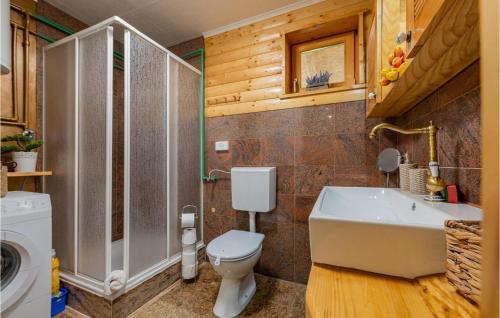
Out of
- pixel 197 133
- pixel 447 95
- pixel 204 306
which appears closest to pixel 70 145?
pixel 197 133

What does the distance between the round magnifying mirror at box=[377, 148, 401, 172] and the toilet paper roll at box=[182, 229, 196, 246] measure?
5.31 feet

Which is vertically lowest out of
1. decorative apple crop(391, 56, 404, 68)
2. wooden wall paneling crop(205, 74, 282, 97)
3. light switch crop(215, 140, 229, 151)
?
light switch crop(215, 140, 229, 151)

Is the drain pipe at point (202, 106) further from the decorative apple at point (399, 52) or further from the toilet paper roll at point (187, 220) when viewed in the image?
the decorative apple at point (399, 52)

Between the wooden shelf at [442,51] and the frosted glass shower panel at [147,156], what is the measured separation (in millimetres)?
1613

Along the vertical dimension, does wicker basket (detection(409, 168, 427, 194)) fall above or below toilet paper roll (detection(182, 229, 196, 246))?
above

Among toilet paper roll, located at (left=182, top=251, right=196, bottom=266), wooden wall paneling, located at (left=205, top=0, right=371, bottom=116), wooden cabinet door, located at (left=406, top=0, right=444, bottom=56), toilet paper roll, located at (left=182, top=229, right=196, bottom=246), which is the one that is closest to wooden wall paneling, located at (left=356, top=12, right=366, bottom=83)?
wooden wall paneling, located at (left=205, top=0, right=371, bottom=116)

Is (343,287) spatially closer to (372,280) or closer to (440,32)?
(372,280)

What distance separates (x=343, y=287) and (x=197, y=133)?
1913 millimetres

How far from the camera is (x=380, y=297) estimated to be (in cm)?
56

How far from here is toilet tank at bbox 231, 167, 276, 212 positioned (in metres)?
1.80

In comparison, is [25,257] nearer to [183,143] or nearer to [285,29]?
[183,143]

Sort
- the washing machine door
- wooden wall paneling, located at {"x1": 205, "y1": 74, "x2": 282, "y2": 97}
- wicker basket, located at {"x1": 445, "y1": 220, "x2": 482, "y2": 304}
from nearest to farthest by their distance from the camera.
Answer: wicker basket, located at {"x1": 445, "y1": 220, "x2": 482, "y2": 304} < the washing machine door < wooden wall paneling, located at {"x1": 205, "y1": 74, "x2": 282, "y2": 97}

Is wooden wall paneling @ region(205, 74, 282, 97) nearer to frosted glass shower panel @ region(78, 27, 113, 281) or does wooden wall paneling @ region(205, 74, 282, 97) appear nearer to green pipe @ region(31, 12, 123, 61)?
green pipe @ region(31, 12, 123, 61)

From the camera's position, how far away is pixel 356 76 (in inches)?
71.5
